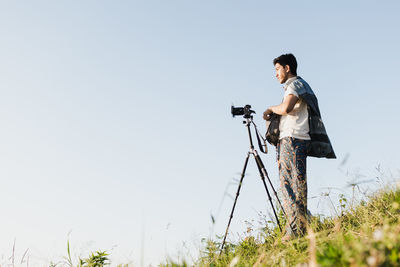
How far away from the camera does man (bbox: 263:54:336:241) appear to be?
387 cm

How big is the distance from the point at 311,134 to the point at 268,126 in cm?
55

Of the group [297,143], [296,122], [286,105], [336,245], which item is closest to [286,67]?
[286,105]

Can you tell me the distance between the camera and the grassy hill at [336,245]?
1.65m

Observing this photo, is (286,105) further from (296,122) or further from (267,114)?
(267,114)

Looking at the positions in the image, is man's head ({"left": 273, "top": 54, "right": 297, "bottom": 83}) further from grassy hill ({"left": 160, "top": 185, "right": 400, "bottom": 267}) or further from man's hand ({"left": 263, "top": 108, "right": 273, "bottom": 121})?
grassy hill ({"left": 160, "top": 185, "right": 400, "bottom": 267})

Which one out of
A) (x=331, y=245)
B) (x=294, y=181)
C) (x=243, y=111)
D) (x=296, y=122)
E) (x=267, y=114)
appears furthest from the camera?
(x=243, y=111)

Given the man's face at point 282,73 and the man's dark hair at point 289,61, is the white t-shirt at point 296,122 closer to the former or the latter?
the man's face at point 282,73

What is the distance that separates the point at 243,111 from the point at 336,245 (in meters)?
2.58

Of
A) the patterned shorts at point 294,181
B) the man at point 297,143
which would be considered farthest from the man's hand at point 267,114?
the patterned shorts at point 294,181

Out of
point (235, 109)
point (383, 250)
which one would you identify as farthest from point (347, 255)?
point (235, 109)

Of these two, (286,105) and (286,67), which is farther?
(286,67)

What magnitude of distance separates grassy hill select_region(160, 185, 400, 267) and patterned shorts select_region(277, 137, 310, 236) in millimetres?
185

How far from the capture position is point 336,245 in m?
2.17

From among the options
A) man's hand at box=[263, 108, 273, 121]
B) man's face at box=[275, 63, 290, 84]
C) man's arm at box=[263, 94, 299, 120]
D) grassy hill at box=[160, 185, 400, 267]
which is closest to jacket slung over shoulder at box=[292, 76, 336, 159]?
man's arm at box=[263, 94, 299, 120]
